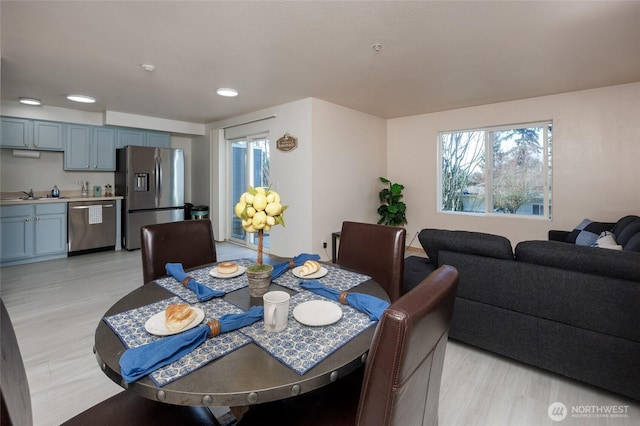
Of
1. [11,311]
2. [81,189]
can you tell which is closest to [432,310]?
[11,311]

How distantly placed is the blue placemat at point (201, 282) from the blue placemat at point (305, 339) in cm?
39

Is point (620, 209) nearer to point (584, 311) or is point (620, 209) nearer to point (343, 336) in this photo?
point (584, 311)

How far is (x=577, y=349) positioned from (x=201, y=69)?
3.83m

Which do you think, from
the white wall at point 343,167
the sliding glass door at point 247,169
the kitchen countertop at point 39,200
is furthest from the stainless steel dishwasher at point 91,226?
the white wall at point 343,167

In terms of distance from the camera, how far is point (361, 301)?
3.94ft

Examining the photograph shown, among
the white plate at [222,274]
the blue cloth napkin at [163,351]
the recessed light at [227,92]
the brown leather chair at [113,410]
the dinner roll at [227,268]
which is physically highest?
the recessed light at [227,92]

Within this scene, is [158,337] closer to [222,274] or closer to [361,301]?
[222,274]

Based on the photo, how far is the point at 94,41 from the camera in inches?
101

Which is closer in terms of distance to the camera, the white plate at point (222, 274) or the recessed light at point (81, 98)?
the white plate at point (222, 274)

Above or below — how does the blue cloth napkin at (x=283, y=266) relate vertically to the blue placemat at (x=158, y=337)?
above

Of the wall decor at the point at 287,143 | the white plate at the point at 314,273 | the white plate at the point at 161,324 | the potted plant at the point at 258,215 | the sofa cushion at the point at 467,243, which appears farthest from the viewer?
the wall decor at the point at 287,143

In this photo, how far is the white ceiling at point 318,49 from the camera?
212 cm

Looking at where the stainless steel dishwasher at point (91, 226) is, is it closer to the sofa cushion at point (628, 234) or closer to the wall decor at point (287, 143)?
the wall decor at point (287, 143)

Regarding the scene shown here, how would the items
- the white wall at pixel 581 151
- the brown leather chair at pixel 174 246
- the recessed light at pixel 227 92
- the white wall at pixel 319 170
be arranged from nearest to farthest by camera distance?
1. the brown leather chair at pixel 174 246
2. the white wall at pixel 581 151
3. the recessed light at pixel 227 92
4. the white wall at pixel 319 170
